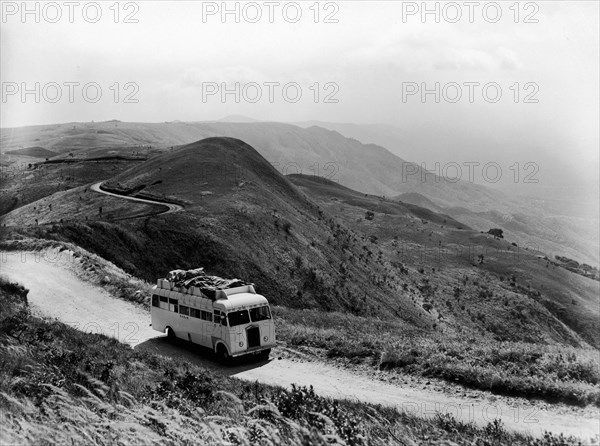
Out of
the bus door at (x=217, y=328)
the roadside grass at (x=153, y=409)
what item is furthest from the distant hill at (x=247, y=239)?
the roadside grass at (x=153, y=409)

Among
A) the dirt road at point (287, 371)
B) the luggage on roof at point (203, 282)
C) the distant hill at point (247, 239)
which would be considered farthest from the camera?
the distant hill at point (247, 239)

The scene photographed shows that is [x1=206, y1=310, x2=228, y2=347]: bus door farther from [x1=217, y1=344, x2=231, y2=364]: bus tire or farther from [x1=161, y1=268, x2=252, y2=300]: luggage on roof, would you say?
[x1=161, y1=268, x2=252, y2=300]: luggage on roof

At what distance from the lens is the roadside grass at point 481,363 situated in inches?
722

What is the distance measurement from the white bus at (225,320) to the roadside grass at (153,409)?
9.46 feet

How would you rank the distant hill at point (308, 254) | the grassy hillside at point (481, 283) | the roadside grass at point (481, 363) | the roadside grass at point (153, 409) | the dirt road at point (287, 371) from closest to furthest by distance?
the roadside grass at point (153, 409), the dirt road at point (287, 371), the roadside grass at point (481, 363), the distant hill at point (308, 254), the grassy hillside at point (481, 283)

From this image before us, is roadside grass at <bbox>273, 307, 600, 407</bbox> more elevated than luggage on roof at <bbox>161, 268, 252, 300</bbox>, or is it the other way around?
luggage on roof at <bbox>161, 268, 252, 300</bbox>

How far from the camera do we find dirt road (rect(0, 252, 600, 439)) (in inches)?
653

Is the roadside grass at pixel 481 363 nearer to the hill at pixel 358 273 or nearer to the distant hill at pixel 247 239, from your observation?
the hill at pixel 358 273

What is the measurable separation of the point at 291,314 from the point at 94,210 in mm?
45144

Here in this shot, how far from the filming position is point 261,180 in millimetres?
85188

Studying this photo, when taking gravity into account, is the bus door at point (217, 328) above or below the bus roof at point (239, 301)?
below

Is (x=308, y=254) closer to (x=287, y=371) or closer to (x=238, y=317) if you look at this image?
(x=238, y=317)

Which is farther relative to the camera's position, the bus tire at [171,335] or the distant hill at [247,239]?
the distant hill at [247,239]

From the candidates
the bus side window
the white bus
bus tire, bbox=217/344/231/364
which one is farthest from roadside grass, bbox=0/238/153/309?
bus tire, bbox=217/344/231/364
